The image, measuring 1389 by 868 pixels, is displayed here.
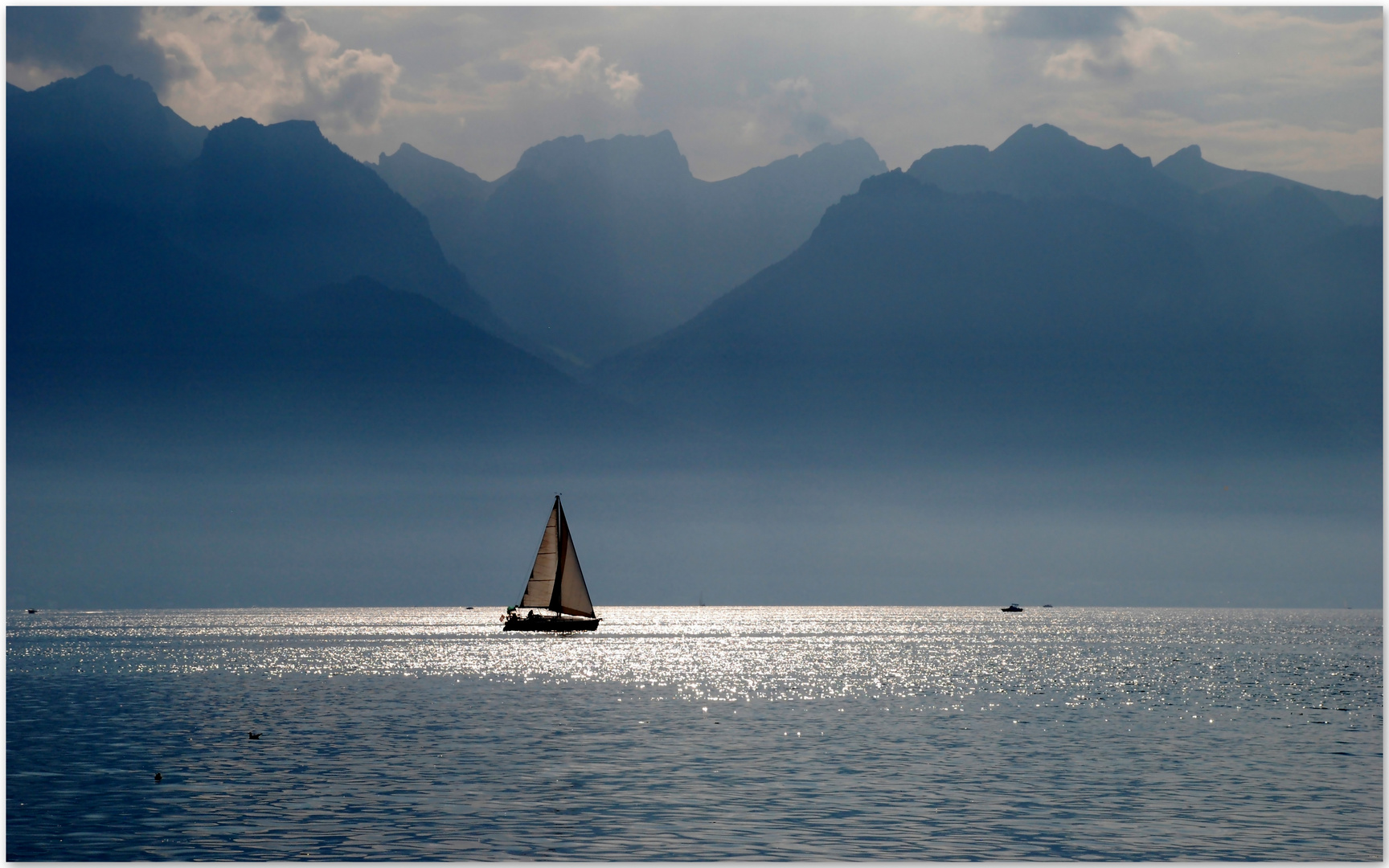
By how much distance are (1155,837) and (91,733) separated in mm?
59657

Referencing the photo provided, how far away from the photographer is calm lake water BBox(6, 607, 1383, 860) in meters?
43.6

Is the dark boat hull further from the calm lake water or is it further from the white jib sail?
the calm lake water

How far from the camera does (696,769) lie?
60.4 metres

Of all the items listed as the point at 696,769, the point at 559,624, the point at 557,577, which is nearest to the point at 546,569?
the point at 557,577

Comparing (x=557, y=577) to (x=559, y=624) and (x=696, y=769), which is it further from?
(x=696, y=769)

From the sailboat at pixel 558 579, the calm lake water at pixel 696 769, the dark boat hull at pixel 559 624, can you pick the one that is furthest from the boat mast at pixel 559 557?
the calm lake water at pixel 696 769

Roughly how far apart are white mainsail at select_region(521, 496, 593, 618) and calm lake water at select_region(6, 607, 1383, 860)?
5179 cm

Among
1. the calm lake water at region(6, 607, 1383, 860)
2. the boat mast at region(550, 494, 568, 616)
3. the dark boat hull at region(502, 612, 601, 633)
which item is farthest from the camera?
the dark boat hull at region(502, 612, 601, 633)

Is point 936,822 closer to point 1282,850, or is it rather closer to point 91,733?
point 1282,850

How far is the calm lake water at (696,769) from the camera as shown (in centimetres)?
4362

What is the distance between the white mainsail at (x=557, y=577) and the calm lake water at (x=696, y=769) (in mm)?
51792

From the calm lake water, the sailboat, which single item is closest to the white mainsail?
the sailboat

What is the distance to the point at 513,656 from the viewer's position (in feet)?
549

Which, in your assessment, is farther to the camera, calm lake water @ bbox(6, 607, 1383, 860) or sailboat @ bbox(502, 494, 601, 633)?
sailboat @ bbox(502, 494, 601, 633)
